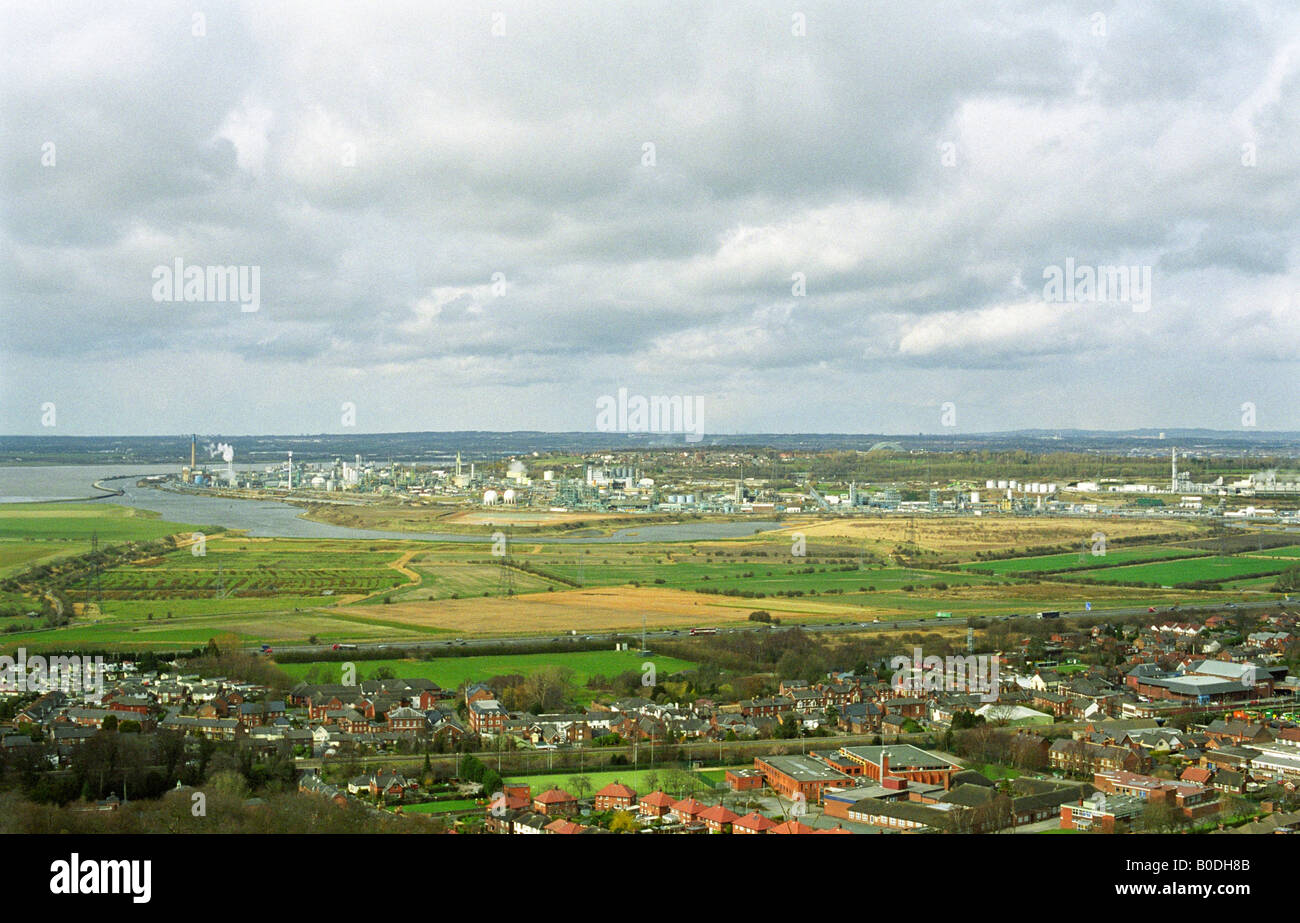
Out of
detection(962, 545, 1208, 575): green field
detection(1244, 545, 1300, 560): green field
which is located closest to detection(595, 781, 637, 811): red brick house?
detection(962, 545, 1208, 575): green field

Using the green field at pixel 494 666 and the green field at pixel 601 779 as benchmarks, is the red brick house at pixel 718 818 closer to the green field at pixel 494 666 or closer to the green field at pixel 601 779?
the green field at pixel 601 779

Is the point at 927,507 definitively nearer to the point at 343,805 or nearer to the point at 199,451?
the point at 343,805


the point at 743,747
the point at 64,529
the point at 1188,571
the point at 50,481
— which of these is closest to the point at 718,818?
the point at 743,747

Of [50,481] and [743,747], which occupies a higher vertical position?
[50,481]

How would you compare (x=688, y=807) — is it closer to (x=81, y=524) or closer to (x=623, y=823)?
(x=623, y=823)

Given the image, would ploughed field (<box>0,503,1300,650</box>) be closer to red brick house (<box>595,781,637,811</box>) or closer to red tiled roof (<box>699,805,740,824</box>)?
red brick house (<box>595,781,637,811</box>)
